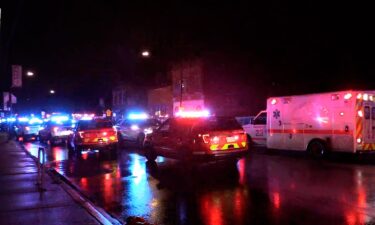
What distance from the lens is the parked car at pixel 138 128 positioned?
78.1 feet

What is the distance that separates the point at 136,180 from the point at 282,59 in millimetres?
27641

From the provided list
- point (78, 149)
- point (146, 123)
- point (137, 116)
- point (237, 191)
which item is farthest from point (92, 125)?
point (237, 191)

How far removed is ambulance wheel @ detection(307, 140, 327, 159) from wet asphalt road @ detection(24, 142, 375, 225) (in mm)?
755

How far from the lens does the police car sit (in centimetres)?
1375

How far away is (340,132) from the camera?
16.6 meters

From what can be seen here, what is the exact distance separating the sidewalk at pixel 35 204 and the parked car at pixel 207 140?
13.5 feet

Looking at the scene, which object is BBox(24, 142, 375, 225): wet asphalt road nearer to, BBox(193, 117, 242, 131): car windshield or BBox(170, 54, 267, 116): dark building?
BBox(193, 117, 242, 131): car windshield

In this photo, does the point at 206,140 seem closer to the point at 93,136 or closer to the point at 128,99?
the point at 93,136

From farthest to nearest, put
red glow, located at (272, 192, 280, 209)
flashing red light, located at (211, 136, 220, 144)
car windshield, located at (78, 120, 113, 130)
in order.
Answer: car windshield, located at (78, 120, 113, 130) → flashing red light, located at (211, 136, 220, 144) → red glow, located at (272, 192, 280, 209)

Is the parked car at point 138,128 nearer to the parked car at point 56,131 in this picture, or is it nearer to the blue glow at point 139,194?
the parked car at point 56,131

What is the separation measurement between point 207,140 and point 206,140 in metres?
0.03

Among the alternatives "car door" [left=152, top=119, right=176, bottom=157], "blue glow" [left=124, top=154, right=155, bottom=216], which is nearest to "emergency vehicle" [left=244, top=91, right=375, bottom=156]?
"car door" [left=152, top=119, right=176, bottom=157]

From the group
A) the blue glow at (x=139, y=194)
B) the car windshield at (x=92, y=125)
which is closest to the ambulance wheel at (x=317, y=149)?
the blue glow at (x=139, y=194)

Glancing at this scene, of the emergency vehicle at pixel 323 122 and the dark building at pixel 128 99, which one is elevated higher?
the dark building at pixel 128 99
